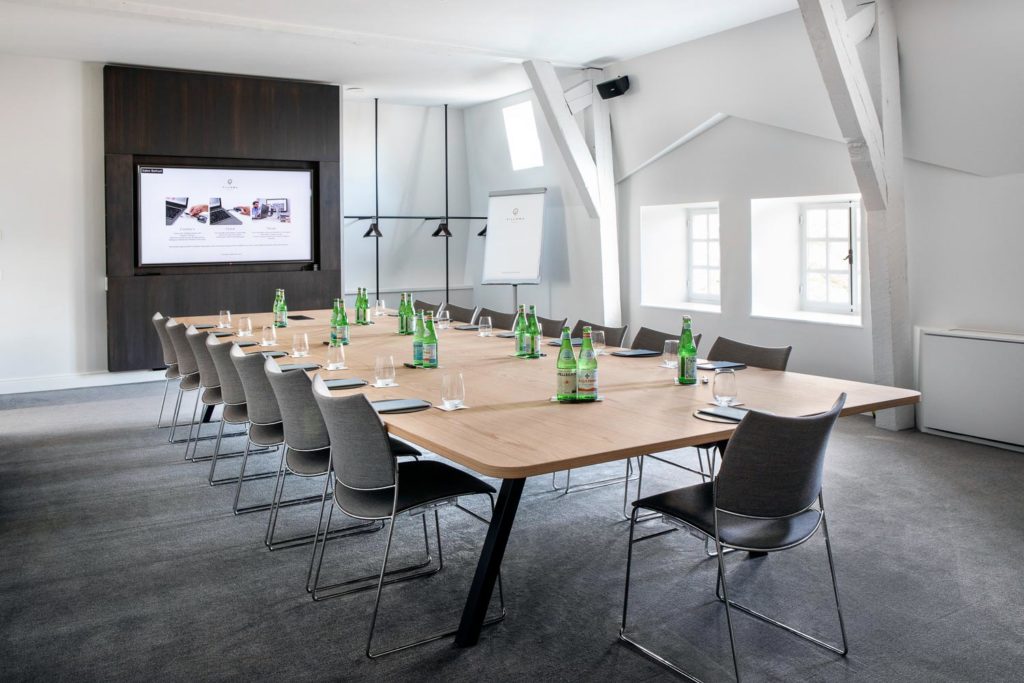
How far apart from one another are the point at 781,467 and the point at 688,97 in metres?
6.40

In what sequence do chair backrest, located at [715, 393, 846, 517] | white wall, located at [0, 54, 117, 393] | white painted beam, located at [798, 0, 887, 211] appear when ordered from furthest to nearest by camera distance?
white wall, located at [0, 54, 117, 393], white painted beam, located at [798, 0, 887, 211], chair backrest, located at [715, 393, 846, 517]

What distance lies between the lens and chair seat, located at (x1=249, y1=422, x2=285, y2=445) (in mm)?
4496

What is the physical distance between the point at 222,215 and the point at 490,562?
7.83 meters

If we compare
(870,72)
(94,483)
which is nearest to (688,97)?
(870,72)

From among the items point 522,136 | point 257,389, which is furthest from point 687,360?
point 522,136

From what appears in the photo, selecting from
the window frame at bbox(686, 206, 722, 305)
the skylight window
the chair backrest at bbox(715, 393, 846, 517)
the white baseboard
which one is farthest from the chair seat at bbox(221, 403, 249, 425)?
the skylight window

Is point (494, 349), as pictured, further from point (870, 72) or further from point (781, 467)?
point (870, 72)

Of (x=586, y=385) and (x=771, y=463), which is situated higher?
(x=586, y=385)

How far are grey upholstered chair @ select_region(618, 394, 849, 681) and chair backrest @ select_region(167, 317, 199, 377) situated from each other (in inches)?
159

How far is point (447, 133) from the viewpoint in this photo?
12219 millimetres

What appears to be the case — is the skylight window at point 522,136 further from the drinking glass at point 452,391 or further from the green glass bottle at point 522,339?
the drinking glass at point 452,391

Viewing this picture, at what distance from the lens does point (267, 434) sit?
180 inches

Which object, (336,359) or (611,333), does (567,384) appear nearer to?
(336,359)

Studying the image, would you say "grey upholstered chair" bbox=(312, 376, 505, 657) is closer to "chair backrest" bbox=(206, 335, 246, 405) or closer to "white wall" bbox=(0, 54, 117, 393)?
"chair backrest" bbox=(206, 335, 246, 405)
